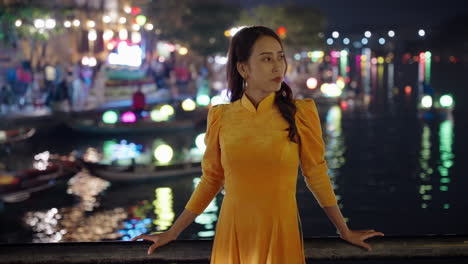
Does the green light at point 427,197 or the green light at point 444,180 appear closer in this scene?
the green light at point 427,197

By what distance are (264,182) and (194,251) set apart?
0.47 metres

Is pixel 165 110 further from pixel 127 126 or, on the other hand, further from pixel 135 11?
pixel 135 11

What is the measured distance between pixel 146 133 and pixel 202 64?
42.8 metres

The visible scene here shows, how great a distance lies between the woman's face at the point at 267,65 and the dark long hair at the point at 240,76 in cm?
3

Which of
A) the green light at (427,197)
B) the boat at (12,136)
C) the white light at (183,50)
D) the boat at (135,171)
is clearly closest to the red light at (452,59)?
the white light at (183,50)

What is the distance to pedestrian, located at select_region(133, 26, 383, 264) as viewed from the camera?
109 inches

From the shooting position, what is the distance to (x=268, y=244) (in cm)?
278

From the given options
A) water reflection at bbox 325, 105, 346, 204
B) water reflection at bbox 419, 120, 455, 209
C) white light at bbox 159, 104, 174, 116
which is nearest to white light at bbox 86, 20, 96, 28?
water reflection at bbox 325, 105, 346, 204

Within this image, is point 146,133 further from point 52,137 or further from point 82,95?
point 82,95

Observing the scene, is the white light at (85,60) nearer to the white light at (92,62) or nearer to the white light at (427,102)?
the white light at (92,62)

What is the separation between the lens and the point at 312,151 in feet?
9.36

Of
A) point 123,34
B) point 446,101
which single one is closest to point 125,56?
point 123,34

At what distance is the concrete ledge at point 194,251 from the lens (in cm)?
297

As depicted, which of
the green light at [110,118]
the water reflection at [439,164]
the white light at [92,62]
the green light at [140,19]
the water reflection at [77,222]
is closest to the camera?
the water reflection at [77,222]
